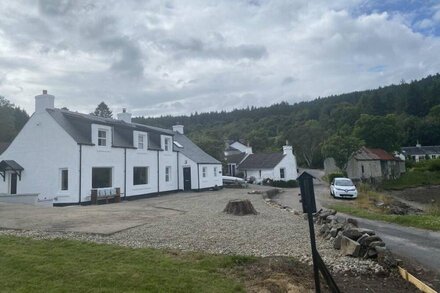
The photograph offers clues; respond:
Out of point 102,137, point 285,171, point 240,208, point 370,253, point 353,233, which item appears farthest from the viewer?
point 285,171

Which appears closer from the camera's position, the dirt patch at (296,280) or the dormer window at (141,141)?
the dirt patch at (296,280)

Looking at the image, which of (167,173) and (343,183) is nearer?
(343,183)

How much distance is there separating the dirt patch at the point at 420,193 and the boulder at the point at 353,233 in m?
37.6

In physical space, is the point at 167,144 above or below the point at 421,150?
below

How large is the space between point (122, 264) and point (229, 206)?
10.6 m

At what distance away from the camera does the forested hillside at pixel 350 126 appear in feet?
218

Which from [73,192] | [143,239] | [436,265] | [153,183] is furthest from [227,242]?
[153,183]

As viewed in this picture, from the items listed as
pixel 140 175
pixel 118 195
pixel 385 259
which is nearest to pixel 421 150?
pixel 140 175

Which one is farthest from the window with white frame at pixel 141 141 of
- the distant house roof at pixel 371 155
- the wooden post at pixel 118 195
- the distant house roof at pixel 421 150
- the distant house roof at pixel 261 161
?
the distant house roof at pixel 421 150

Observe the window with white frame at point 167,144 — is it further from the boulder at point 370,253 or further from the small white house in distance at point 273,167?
the boulder at point 370,253

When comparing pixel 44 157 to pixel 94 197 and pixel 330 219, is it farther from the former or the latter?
pixel 330 219

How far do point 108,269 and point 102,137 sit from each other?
20786 mm

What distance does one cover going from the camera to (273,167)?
51.2m

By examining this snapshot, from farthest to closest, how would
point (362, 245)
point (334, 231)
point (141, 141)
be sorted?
point (141, 141), point (334, 231), point (362, 245)
